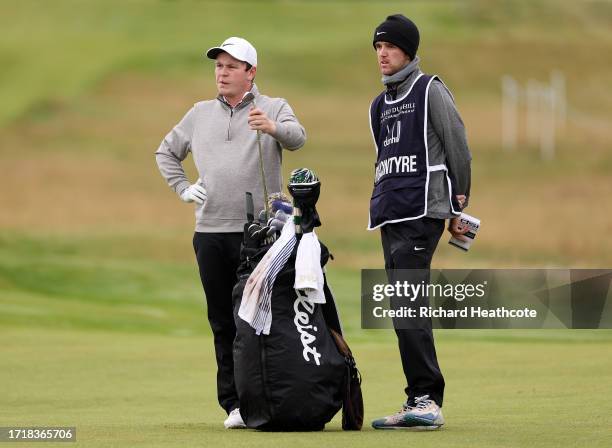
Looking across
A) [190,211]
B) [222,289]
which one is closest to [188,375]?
[222,289]

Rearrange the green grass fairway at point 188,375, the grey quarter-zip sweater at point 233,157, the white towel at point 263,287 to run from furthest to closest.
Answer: the grey quarter-zip sweater at point 233,157, the white towel at point 263,287, the green grass fairway at point 188,375

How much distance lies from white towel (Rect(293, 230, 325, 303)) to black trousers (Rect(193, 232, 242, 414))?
684mm

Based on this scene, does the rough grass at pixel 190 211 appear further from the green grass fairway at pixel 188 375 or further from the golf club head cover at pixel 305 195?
the golf club head cover at pixel 305 195

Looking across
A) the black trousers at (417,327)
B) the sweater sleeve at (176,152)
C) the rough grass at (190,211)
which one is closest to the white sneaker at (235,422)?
the rough grass at (190,211)

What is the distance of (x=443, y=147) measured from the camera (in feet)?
23.2

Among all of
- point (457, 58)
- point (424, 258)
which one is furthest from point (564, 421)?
point (457, 58)

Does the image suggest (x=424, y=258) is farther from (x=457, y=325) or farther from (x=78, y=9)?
(x=78, y=9)

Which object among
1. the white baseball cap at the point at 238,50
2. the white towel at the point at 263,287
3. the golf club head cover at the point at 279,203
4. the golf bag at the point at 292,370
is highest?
the white baseball cap at the point at 238,50

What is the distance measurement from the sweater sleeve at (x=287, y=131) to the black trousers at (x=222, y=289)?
0.53 m

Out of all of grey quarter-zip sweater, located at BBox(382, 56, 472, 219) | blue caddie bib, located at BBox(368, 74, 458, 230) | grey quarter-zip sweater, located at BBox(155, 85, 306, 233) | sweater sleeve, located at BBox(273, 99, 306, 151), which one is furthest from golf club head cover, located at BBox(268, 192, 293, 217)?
grey quarter-zip sweater, located at BBox(382, 56, 472, 219)

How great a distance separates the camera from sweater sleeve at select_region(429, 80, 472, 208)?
7004 mm

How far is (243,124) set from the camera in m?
7.54

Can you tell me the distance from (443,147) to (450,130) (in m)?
0.12

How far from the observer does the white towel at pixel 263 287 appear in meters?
6.88
